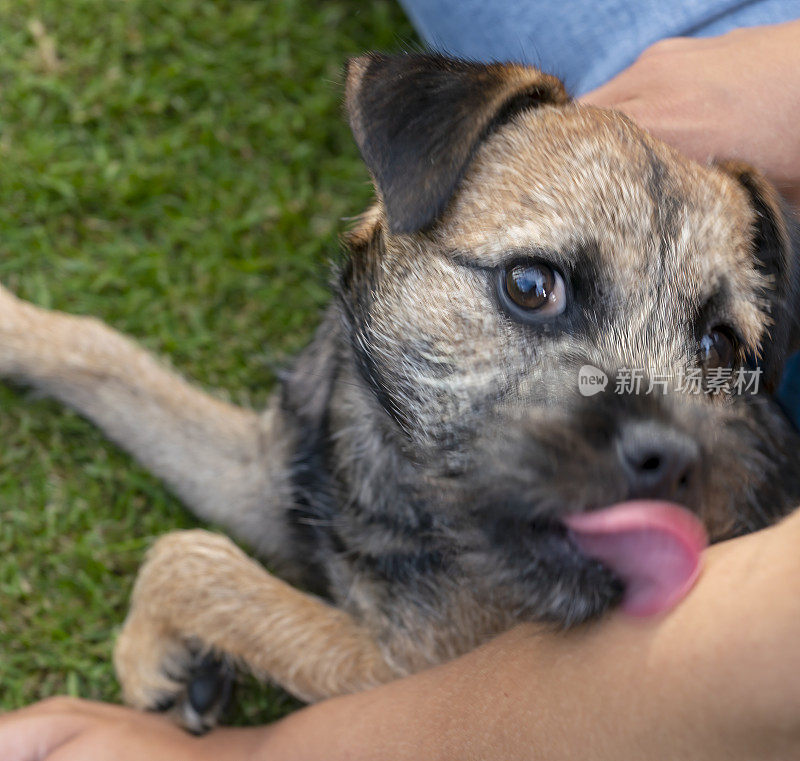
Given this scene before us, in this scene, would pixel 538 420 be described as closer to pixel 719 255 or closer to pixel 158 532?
pixel 719 255

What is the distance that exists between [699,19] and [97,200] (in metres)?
2.52

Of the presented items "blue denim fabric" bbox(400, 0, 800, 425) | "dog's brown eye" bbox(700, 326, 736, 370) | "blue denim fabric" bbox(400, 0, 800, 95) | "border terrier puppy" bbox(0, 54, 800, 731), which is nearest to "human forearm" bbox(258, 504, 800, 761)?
"border terrier puppy" bbox(0, 54, 800, 731)

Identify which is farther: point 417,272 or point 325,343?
point 325,343

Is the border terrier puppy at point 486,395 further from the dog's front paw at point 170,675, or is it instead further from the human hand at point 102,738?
the human hand at point 102,738

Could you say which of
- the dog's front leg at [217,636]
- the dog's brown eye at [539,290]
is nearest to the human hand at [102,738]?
the dog's front leg at [217,636]

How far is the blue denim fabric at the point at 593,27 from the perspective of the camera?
2906 mm

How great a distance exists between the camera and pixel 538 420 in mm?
1580

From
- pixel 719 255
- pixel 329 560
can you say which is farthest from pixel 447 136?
pixel 329 560

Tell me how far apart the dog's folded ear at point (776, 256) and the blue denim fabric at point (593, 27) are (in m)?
0.65

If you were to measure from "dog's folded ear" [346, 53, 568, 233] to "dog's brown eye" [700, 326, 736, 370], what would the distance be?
738 millimetres

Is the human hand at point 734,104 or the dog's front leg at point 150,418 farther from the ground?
the human hand at point 734,104

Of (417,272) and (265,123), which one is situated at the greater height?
(417,272)

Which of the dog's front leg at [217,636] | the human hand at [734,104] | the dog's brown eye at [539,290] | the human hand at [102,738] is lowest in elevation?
the human hand at [102,738]

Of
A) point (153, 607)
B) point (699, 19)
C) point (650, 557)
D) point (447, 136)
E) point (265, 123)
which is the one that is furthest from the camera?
point (265, 123)
